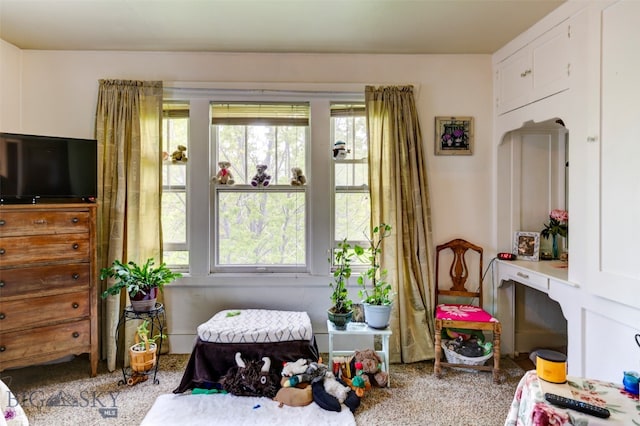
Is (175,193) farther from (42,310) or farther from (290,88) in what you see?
(290,88)

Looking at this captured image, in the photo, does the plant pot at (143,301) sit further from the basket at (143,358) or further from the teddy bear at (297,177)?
the teddy bear at (297,177)

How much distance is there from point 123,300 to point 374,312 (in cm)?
196

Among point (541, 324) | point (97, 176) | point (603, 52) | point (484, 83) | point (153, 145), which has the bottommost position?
point (541, 324)

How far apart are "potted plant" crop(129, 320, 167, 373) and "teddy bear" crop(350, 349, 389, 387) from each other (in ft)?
4.75

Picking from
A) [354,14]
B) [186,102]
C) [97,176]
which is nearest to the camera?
[354,14]

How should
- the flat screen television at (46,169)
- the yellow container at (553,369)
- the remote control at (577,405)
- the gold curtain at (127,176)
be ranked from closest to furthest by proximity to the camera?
the remote control at (577,405) → the yellow container at (553,369) → the flat screen television at (46,169) → the gold curtain at (127,176)

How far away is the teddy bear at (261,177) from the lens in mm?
2660

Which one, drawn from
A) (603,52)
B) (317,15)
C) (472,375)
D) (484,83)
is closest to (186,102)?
(317,15)

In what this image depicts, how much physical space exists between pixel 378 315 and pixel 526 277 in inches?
44.4

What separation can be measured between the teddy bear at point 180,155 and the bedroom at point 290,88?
1.79 ft

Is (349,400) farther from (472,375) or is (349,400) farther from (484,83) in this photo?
(484,83)

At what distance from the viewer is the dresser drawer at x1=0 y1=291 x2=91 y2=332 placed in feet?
6.45

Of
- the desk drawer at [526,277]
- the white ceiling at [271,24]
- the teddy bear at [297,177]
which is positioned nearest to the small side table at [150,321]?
the teddy bear at [297,177]

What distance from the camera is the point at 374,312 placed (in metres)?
2.25
